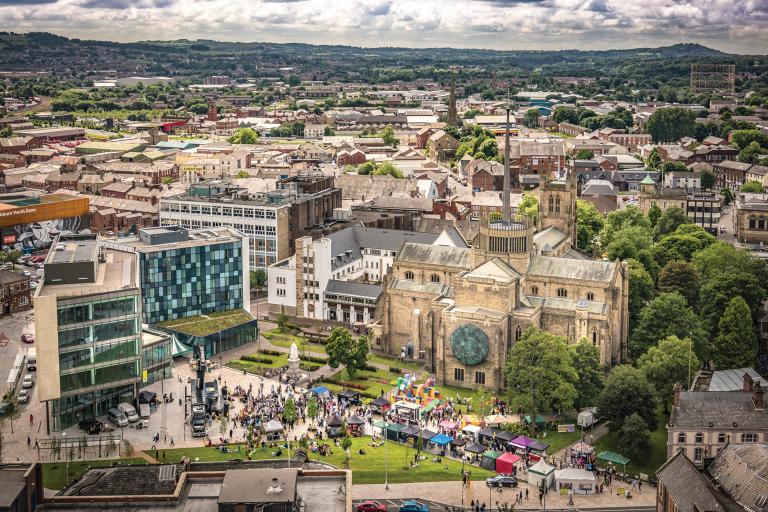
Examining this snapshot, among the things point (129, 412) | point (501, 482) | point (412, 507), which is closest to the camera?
point (412, 507)

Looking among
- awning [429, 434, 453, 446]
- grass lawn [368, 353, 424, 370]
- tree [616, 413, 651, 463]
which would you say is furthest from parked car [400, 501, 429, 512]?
grass lawn [368, 353, 424, 370]

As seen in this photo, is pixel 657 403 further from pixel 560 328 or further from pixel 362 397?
pixel 362 397

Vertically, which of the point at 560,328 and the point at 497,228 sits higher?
the point at 497,228

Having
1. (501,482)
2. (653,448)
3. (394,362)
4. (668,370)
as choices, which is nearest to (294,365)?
(394,362)

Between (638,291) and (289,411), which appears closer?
(289,411)

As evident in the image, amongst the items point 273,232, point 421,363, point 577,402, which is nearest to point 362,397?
point 421,363

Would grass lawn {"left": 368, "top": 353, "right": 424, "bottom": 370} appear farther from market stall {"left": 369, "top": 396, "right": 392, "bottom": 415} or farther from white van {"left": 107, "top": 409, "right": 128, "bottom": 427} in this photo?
white van {"left": 107, "top": 409, "right": 128, "bottom": 427}

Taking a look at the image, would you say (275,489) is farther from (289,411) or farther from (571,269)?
(571,269)
